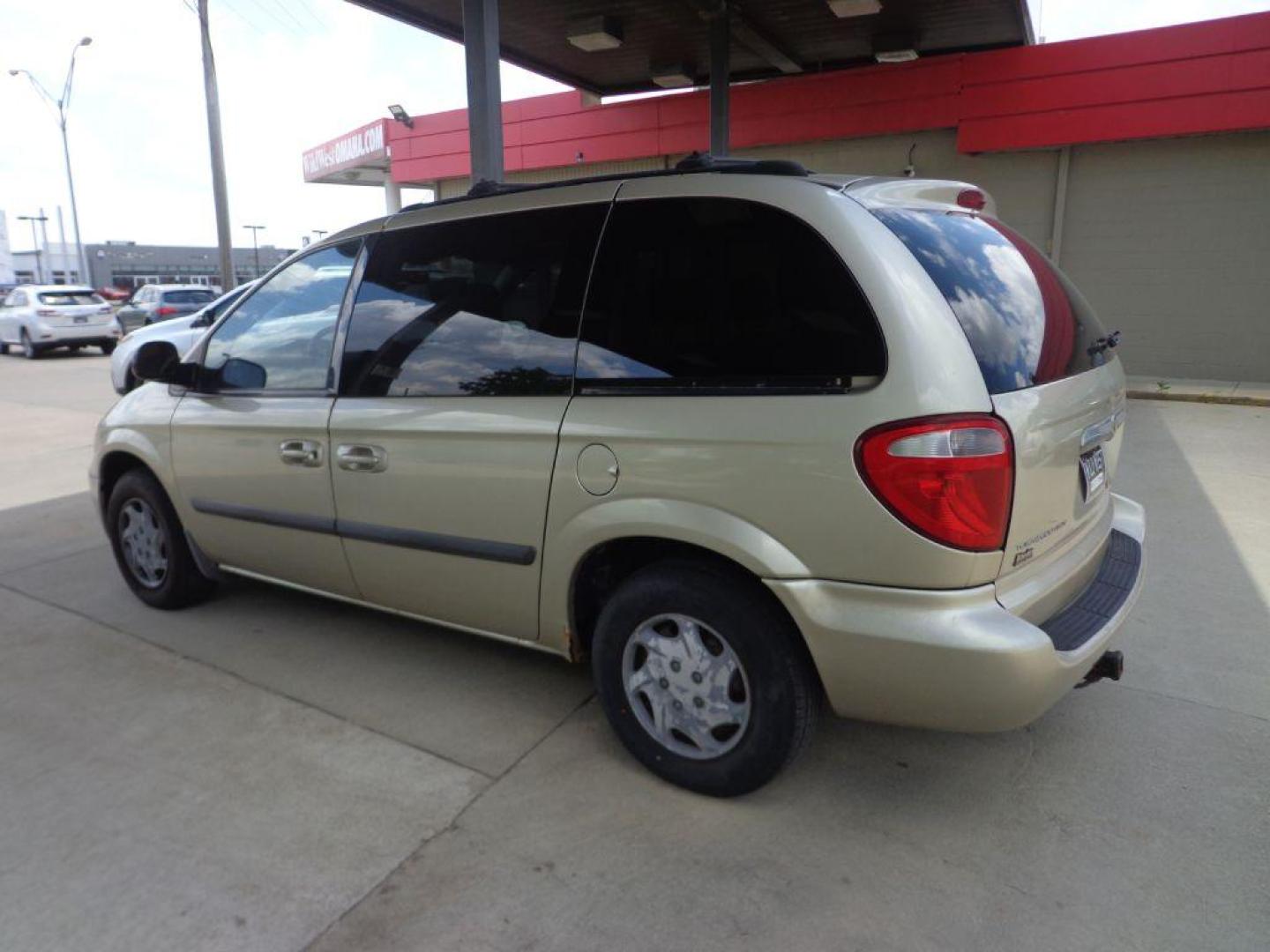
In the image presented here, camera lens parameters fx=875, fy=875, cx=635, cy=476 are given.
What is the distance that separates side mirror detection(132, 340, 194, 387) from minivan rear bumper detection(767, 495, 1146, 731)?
115 inches

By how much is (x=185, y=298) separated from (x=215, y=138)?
25.5 feet

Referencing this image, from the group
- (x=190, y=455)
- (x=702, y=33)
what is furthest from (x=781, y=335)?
(x=702, y=33)

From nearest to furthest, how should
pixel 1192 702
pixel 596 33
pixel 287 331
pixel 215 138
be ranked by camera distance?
pixel 1192 702 < pixel 287 331 < pixel 596 33 < pixel 215 138

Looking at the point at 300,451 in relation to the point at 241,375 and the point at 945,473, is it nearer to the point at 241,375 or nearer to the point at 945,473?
the point at 241,375

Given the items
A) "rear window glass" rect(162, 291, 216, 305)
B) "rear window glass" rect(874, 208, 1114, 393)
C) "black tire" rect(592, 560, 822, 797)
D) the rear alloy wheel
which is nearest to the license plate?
"rear window glass" rect(874, 208, 1114, 393)

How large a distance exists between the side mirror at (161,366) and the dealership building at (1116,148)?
301 inches

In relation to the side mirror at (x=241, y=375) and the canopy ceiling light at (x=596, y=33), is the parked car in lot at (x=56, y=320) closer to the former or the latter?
the canopy ceiling light at (x=596, y=33)

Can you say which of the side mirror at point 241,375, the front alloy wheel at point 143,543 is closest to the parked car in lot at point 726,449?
the side mirror at point 241,375

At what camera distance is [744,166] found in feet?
8.56

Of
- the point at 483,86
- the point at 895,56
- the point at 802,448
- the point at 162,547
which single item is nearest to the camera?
the point at 802,448

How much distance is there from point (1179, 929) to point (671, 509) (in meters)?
1.61

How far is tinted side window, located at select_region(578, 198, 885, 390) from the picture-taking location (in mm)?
2299

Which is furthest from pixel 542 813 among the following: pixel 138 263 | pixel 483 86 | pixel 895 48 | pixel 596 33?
pixel 138 263

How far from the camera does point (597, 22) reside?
9734 mm
